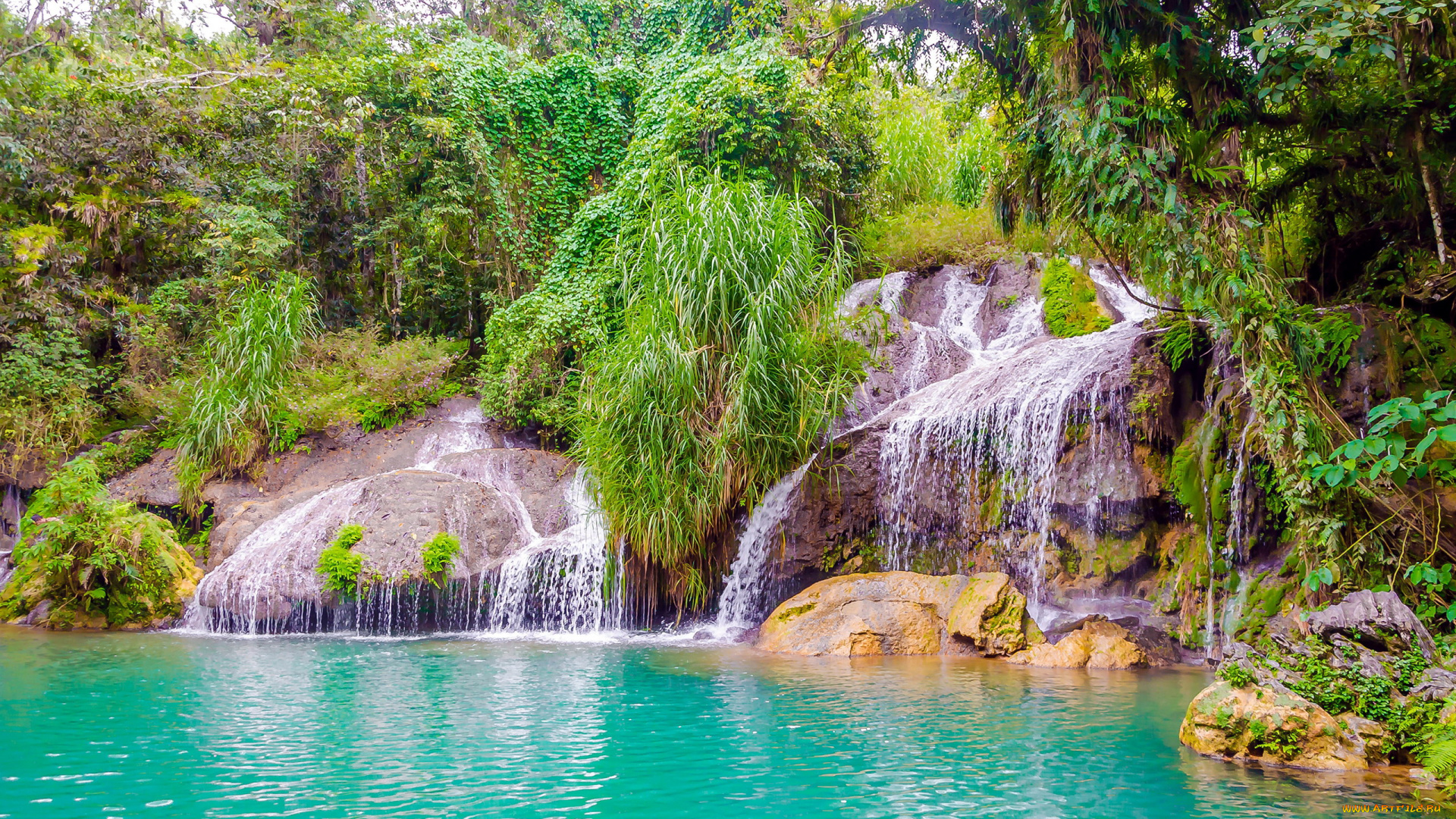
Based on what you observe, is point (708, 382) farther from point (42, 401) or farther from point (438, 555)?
point (42, 401)

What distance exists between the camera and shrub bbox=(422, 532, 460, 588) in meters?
9.43

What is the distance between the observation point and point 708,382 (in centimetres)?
930

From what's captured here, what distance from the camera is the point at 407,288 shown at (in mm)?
16641

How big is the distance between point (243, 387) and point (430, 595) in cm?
518

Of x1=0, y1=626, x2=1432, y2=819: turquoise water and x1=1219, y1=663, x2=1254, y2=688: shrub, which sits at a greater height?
x1=1219, y1=663, x2=1254, y2=688: shrub

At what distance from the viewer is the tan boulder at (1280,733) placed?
13.8 feet

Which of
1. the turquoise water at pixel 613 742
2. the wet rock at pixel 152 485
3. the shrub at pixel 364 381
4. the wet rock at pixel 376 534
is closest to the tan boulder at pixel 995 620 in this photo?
→ the turquoise water at pixel 613 742

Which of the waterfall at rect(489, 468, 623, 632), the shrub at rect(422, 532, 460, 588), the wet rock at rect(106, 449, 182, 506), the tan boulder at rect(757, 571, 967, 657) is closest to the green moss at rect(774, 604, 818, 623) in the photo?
the tan boulder at rect(757, 571, 967, 657)

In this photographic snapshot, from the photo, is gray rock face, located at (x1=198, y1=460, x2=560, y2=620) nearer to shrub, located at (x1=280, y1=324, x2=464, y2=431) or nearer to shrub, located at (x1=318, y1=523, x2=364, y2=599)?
shrub, located at (x1=318, y1=523, x2=364, y2=599)

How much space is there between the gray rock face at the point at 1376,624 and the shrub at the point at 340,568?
8.40m

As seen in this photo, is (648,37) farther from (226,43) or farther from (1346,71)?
(1346,71)

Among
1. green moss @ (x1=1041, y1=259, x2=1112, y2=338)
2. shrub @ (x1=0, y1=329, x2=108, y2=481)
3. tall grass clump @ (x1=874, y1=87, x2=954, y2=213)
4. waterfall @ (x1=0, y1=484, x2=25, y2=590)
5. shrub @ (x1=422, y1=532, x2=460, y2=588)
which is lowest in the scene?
shrub @ (x1=422, y1=532, x2=460, y2=588)

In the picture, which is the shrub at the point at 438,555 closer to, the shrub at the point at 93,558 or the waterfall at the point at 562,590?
the waterfall at the point at 562,590

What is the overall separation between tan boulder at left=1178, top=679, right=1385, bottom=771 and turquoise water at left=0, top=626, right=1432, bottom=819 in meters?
0.18
